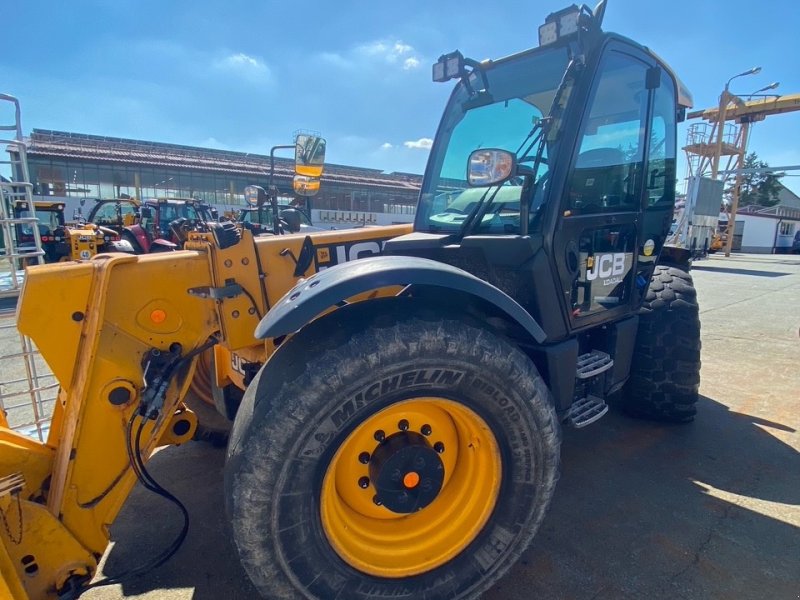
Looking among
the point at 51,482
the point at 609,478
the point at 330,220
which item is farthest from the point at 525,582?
the point at 330,220

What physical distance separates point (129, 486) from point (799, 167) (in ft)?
→ 78.5

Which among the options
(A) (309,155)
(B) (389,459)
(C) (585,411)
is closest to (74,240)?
(A) (309,155)

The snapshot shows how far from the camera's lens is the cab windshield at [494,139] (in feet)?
8.50

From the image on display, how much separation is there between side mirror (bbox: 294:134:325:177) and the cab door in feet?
44.5

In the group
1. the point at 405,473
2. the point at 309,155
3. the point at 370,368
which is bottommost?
the point at 405,473

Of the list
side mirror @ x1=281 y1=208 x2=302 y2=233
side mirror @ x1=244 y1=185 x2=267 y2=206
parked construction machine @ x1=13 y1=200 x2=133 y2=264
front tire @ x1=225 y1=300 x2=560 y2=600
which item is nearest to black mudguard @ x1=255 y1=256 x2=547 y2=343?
front tire @ x1=225 y1=300 x2=560 y2=600

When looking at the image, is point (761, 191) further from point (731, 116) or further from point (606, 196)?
point (606, 196)

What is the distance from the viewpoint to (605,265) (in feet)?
9.56

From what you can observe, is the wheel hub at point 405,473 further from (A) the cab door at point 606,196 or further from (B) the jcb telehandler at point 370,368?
(A) the cab door at point 606,196

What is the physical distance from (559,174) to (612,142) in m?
0.63

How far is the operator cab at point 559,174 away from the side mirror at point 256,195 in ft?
4.93

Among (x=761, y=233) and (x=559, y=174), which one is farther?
(x=761, y=233)

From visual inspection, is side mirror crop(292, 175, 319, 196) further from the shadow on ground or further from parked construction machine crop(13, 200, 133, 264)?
the shadow on ground

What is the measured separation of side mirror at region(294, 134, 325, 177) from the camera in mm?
15328
